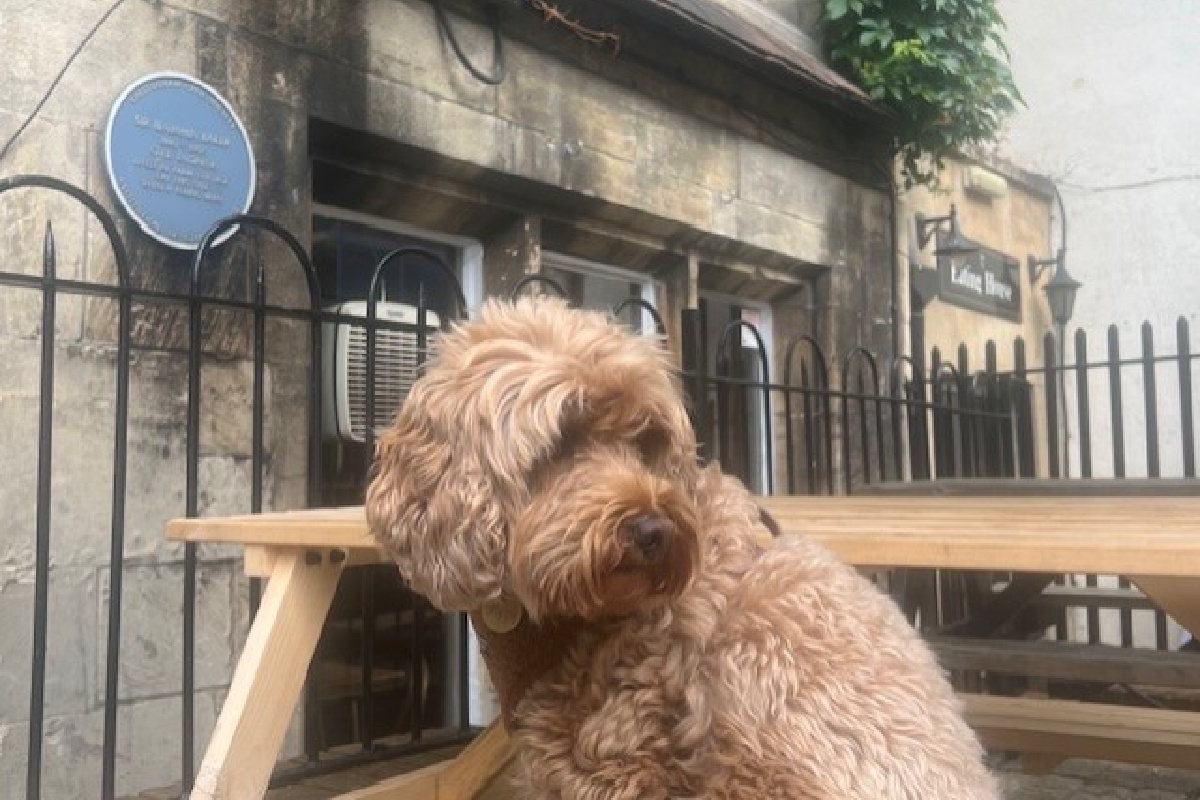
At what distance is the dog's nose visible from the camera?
5.19ft

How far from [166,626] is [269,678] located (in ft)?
5.16

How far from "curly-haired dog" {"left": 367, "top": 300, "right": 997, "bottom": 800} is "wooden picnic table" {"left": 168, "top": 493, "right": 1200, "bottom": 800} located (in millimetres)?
185

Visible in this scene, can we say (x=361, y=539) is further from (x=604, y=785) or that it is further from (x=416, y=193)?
(x=416, y=193)

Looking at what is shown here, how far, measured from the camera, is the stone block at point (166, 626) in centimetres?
360

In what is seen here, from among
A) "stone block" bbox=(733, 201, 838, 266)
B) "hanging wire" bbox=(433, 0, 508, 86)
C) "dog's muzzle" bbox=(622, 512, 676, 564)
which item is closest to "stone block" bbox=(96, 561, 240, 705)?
"hanging wire" bbox=(433, 0, 508, 86)

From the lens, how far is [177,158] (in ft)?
12.3

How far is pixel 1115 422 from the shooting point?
6.20m

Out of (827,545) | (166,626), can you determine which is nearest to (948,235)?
(166,626)

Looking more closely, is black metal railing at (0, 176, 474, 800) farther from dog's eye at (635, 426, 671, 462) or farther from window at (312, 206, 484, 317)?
dog's eye at (635, 426, 671, 462)

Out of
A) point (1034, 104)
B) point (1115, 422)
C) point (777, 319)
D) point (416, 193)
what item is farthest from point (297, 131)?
point (1034, 104)

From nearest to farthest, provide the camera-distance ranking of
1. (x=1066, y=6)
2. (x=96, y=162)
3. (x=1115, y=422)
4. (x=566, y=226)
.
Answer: (x=96, y=162)
(x=566, y=226)
(x=1115, y=422)
(x=1066, y=6)

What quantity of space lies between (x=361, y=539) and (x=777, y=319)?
18.2ft

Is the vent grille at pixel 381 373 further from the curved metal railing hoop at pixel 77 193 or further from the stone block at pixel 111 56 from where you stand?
the curved metal railing hoop at pixel 77 193

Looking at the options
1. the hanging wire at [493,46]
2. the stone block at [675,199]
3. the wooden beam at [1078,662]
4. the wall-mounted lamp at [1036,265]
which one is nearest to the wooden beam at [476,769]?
the wooden beam at [1078,662]
